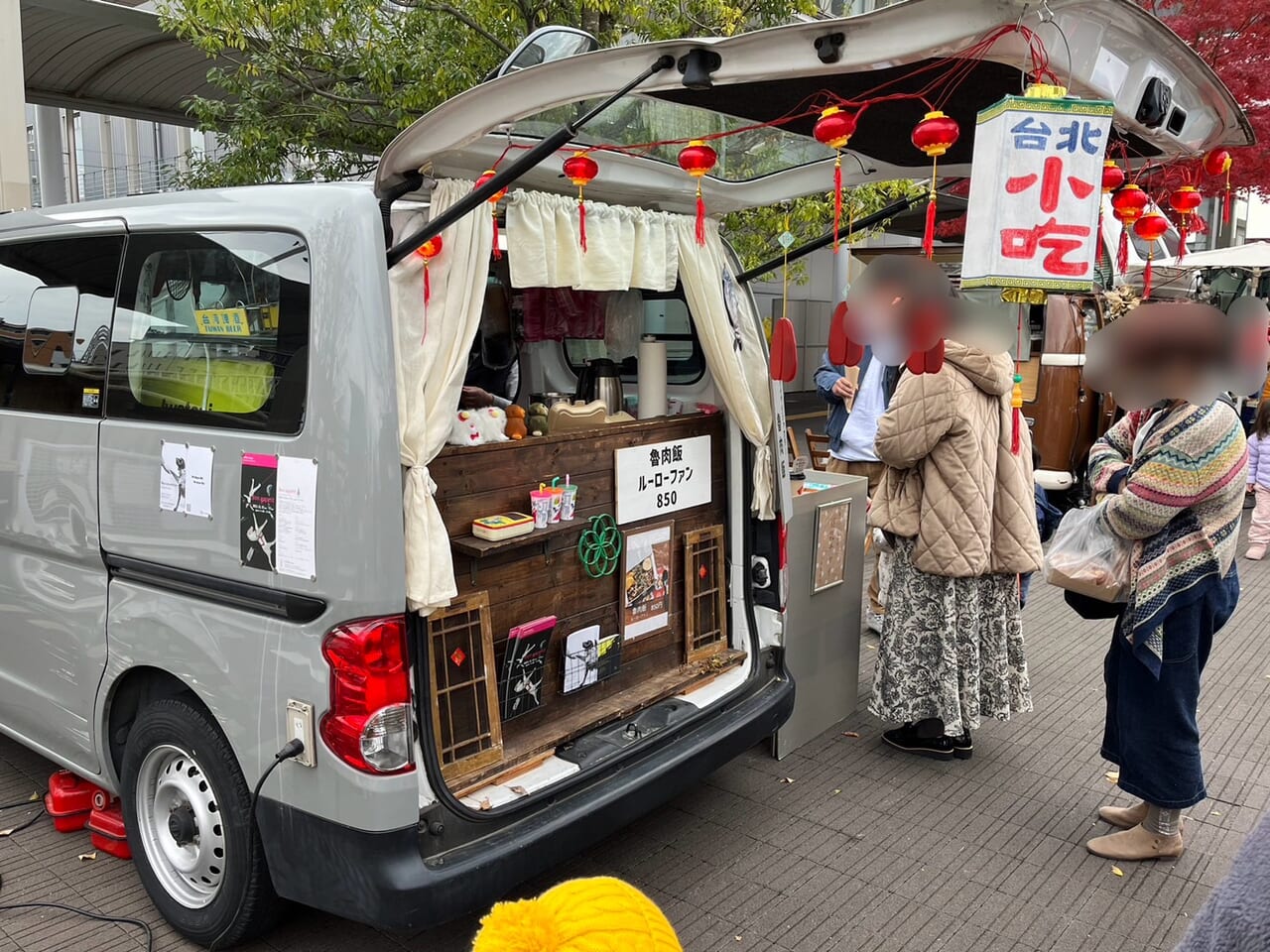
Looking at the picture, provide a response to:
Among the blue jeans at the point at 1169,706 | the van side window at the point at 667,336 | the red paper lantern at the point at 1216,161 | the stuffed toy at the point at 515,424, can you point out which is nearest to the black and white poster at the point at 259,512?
the stuffed toy at the point at 515,424

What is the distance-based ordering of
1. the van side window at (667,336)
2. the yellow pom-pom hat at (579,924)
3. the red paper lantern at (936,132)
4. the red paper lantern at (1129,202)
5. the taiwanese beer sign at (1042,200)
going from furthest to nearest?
the van side window at (667,336)
the red paper lantern at (1129,202)
the red paper lantern at (936,132)
the taiwanese beer sign at (1042,200)
the yellow pom-pom hat at (579,924)

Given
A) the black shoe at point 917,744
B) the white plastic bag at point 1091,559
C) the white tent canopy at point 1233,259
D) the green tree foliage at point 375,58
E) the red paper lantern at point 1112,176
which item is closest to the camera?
the red paper lantern at point 1112,176

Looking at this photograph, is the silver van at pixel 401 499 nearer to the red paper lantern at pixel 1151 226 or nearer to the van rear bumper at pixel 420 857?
the van rear bumper at pixel 420 857

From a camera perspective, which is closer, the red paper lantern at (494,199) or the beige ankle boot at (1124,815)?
the red paper lantern at (494,199)

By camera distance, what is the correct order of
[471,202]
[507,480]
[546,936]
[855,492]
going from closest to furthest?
[546,936]
[471,202]
[507,480]
[855,492]

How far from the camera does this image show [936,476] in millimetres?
4074

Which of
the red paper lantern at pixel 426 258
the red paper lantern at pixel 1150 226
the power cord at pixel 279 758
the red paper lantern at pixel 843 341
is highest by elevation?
the red paper lantern at pixel 1150 226

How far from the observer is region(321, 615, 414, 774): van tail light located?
2430 mm

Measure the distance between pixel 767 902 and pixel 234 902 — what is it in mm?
1729

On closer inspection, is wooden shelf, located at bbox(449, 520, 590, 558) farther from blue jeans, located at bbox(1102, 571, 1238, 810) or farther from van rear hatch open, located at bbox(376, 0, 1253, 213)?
blue jeans, located at bbox(1102, 571, 1238, 810)

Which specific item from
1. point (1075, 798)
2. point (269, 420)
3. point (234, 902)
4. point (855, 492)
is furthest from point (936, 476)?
point (234, 902)

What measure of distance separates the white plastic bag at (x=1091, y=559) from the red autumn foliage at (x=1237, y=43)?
22.7ft

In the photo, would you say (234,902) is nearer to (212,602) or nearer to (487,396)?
(212,602)

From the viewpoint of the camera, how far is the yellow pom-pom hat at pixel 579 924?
4.74 feet
